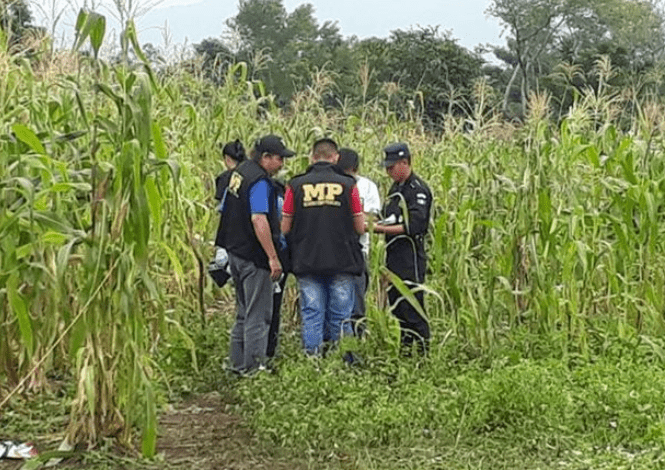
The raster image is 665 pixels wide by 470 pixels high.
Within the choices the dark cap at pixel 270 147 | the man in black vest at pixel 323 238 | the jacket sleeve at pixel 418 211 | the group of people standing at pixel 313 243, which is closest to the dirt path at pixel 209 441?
the group of people standing at pixel 313 243

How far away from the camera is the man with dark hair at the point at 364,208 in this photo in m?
6.77

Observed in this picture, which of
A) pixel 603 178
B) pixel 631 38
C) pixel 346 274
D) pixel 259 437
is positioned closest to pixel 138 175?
pixel 259 437

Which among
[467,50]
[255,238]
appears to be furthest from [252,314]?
[467,50]

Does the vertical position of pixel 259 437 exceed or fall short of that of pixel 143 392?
it falls short

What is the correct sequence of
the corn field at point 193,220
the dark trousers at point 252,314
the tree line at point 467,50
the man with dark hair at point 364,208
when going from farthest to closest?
the tree line at point 467,50
the man with dark hair at point 364,208
the dark trousers at point 252,314
the corn field at point 193,220

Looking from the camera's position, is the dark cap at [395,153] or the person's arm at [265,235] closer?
the person's arm at [265,235]

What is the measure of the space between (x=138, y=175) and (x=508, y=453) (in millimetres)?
2155

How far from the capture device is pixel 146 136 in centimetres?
415

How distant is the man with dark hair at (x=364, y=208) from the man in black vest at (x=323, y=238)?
0.18 m

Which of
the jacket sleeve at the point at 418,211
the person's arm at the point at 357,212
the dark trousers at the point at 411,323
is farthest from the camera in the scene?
the dark trousers at the point at 411,323

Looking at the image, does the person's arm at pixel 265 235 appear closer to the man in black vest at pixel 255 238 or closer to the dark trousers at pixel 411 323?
the man in black vest at pixel 255 238

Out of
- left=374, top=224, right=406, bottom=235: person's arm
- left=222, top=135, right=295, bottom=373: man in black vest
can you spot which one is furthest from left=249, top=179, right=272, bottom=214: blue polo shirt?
left=374, top=224, right=406, bottom=235: person's arm

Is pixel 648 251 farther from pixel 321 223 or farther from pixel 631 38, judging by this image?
pixel 631 38

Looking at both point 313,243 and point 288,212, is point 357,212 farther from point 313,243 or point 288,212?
point 288,212
